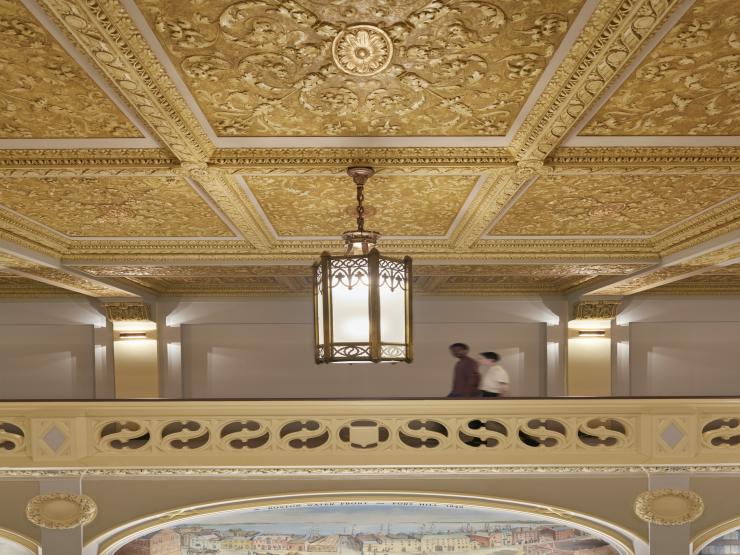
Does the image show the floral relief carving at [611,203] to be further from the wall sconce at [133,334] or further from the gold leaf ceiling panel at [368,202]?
the wall sconce at [133,334]

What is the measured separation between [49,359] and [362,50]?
8.72 m

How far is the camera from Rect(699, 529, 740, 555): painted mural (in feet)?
18.3

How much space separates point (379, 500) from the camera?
481 centimetres

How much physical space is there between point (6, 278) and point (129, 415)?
428cm

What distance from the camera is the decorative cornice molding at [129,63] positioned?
166 cm

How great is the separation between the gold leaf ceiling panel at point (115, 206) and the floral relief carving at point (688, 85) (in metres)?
2.47

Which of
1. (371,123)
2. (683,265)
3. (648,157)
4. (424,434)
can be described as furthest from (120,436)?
(683,265)

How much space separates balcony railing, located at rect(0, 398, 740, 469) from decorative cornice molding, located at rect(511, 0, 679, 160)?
2.68 meters

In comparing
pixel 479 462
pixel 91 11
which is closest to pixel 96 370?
pixel 479 462

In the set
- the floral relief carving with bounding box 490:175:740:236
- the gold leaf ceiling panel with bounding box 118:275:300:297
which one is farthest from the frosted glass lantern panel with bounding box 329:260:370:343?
the gold leaf ceiling panel with bounding box 118:275:300:297

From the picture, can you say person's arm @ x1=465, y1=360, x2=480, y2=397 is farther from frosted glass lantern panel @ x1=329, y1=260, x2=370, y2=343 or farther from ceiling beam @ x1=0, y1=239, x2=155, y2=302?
ceiling beam @ x1=0, y1=239, x2=155, y2=302

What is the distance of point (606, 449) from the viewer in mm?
4617

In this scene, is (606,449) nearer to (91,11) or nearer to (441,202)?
(441,202)

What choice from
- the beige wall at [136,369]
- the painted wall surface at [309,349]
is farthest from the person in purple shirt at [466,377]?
the beige wall at [136,369]
